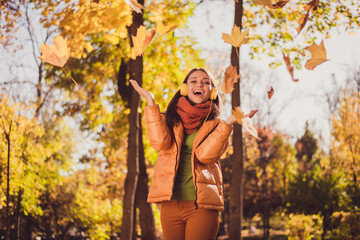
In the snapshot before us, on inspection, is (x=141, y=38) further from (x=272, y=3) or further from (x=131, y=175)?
(x=131, y=175)

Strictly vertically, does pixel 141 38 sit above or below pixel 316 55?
above

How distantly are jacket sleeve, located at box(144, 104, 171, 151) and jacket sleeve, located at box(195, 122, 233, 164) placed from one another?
25cm

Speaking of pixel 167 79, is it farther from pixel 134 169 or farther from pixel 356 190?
pixel 356 190

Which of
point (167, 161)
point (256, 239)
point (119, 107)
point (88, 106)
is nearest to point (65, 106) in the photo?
point (88, 106)

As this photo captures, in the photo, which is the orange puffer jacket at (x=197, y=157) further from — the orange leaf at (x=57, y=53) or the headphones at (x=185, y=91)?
the orange leaf at (x=57, y=53)

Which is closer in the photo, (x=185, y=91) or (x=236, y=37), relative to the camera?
(x=236, y=37)

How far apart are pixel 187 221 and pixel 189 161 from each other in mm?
419

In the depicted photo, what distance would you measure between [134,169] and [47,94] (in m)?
8.45

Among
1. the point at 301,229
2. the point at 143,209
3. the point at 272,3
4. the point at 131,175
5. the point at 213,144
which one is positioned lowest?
the point at 301,229

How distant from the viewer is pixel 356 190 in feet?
34.2

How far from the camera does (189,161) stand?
3.08m

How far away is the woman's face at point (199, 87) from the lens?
3219 millimetres

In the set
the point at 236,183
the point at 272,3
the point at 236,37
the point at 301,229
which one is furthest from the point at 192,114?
the point at 301,229

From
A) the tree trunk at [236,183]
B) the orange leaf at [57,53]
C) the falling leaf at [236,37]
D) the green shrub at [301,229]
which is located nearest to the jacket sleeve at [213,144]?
the falling leaf at [236,37]
